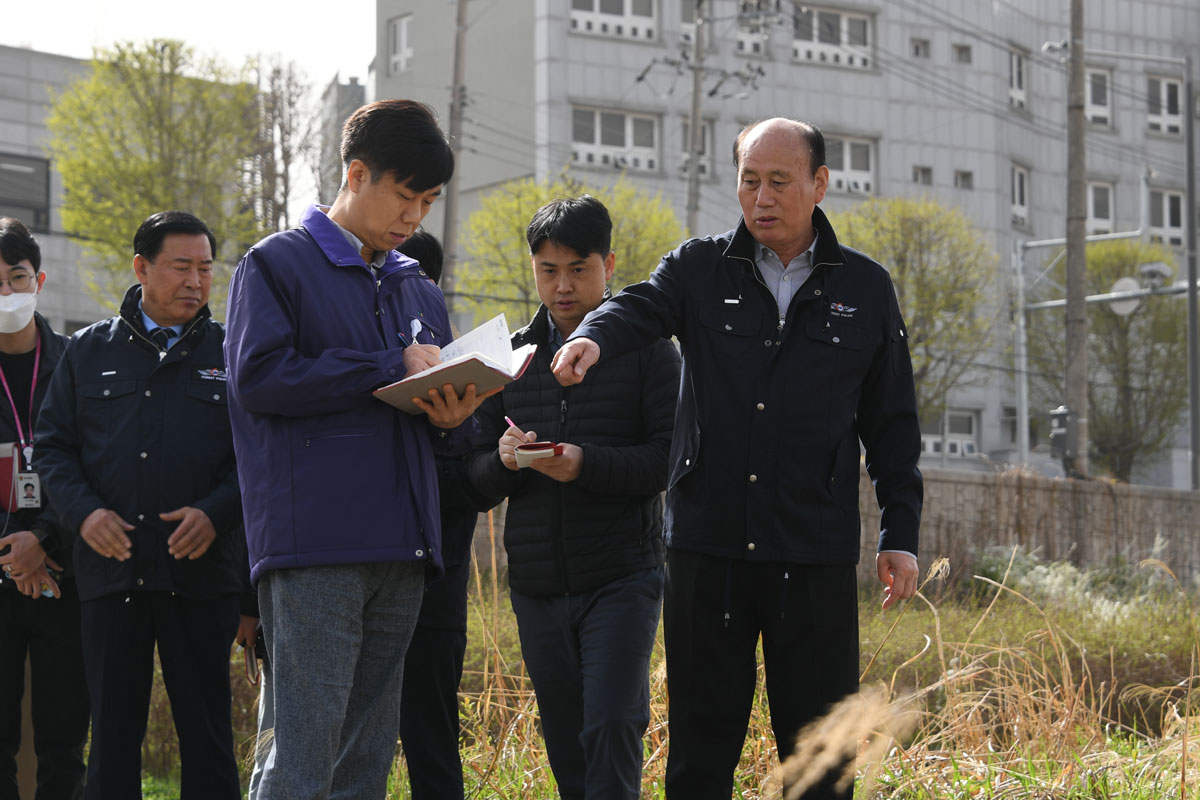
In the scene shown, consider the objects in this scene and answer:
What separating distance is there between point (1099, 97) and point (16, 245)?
50532mm

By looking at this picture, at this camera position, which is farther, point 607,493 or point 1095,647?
point 1095,647

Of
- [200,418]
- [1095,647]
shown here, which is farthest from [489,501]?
[1095,647]

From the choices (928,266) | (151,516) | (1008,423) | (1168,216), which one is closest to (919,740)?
(151,516)

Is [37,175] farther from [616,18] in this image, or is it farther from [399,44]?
[616,18]

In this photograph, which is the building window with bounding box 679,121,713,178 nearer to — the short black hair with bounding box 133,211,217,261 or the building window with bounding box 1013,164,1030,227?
the building window with bounding box 1013,164,1030,227

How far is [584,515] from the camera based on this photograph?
4555 mm

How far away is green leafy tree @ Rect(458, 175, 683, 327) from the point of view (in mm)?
31141

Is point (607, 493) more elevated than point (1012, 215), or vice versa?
point (1012, 215)

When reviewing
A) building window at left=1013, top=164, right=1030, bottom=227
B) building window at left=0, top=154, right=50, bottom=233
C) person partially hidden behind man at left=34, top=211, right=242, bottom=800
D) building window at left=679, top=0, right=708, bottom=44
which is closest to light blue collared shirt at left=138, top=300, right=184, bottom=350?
person partially hidden behind man at left=34, top=211, right=242, bottom=800

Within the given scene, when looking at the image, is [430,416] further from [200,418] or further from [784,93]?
[784,93]

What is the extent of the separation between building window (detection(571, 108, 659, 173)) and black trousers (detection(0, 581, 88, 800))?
1377 inches

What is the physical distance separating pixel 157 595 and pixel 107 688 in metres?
0.32

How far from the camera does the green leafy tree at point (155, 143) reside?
98.8ft

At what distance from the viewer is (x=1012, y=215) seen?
46.9 metres
